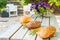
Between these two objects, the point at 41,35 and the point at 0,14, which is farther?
the point at 0,14

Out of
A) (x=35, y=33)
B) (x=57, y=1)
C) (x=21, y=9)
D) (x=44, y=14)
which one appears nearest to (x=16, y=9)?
(x=21, y=9)

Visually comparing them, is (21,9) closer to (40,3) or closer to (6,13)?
(6,13)

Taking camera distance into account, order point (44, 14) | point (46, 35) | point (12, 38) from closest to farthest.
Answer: point (46, 35) → point (12, 38) → point (44, 14)

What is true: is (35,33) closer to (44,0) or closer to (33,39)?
(33,39)

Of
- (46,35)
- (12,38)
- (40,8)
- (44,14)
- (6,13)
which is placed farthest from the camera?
(6,13)

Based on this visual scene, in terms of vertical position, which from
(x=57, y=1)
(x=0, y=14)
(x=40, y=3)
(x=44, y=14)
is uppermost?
(x=57, y=1)

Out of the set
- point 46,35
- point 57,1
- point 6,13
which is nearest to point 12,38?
point 46,35

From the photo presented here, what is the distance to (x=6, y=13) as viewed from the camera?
8.17m

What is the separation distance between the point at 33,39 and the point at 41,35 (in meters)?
0.09

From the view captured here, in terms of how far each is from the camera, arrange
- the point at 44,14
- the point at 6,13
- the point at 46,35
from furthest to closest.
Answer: the point at 6,13 < the point at 44,14 < the point at 46,35

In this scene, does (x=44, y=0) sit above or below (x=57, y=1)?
below

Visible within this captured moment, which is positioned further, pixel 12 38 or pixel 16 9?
pixel 16 9

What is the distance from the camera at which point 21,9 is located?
8.52 m

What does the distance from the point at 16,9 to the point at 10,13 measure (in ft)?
1.26
